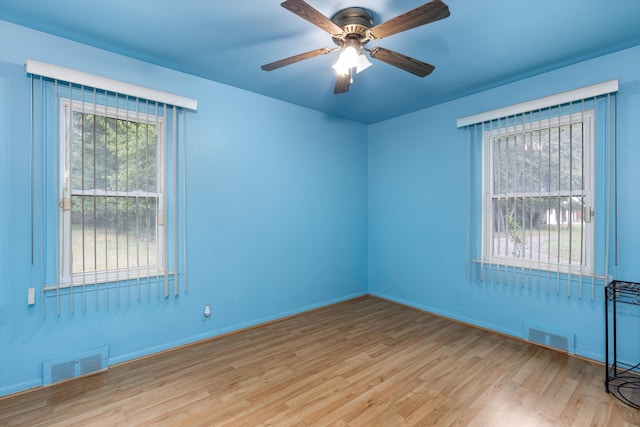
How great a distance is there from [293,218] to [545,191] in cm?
268

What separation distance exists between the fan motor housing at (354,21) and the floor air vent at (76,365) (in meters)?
3.09

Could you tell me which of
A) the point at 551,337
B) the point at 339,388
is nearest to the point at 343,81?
the point at 339,388

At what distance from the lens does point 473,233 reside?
3449 millimetres

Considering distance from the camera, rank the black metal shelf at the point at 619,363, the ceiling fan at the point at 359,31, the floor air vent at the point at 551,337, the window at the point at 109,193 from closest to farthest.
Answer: the ceiling fan at the point at 359,31 → the black metal shelf at the point at 619,363 → the window at the point at 109,193 → the floor air vent at the point at 551,337

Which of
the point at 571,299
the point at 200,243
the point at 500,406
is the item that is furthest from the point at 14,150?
the point at 571,299

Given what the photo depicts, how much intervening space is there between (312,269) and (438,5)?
314cm

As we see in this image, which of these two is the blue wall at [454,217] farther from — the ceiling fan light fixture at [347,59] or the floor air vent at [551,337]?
the ceiling fan light fixture at [347,59]

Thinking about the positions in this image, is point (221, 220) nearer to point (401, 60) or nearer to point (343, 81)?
point (343, 81)

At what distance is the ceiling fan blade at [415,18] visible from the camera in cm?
151

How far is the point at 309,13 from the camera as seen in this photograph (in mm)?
1620

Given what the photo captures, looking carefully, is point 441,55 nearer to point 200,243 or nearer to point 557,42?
point 557,42

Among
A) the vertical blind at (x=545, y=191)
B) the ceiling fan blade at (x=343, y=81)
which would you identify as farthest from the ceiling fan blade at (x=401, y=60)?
the vertical blind at (x=545, y=191)

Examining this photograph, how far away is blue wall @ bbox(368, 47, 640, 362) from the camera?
8.14 feet

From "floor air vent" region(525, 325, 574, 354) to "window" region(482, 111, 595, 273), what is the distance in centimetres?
60
